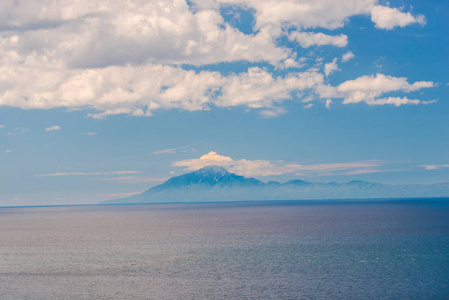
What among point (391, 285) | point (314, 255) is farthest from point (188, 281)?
point (314, 255)

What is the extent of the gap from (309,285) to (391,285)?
800cm

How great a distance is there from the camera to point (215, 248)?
77438mm

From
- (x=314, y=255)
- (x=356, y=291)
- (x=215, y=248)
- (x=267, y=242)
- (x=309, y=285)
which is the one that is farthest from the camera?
(x=267, y=242)

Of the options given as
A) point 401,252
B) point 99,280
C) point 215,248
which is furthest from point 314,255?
point 99,280

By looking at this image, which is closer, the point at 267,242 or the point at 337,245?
the point at 337,245

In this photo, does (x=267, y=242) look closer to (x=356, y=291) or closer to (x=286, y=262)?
(x=286, y=262)

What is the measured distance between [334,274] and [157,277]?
64.1ft

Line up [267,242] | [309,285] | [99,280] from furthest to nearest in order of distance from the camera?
[267,242] < [99,280] < [309,285]

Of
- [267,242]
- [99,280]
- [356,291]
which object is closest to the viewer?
[356,291]

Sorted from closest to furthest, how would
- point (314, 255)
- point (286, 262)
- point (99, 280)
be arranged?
1. point (99, 280)
2. point (286, 262)
3. point (314, 255)

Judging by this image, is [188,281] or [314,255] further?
[314,255]

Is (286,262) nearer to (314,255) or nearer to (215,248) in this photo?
(314,255)

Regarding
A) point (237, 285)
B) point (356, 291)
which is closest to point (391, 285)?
point (356, 291)

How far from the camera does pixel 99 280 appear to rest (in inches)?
1934
